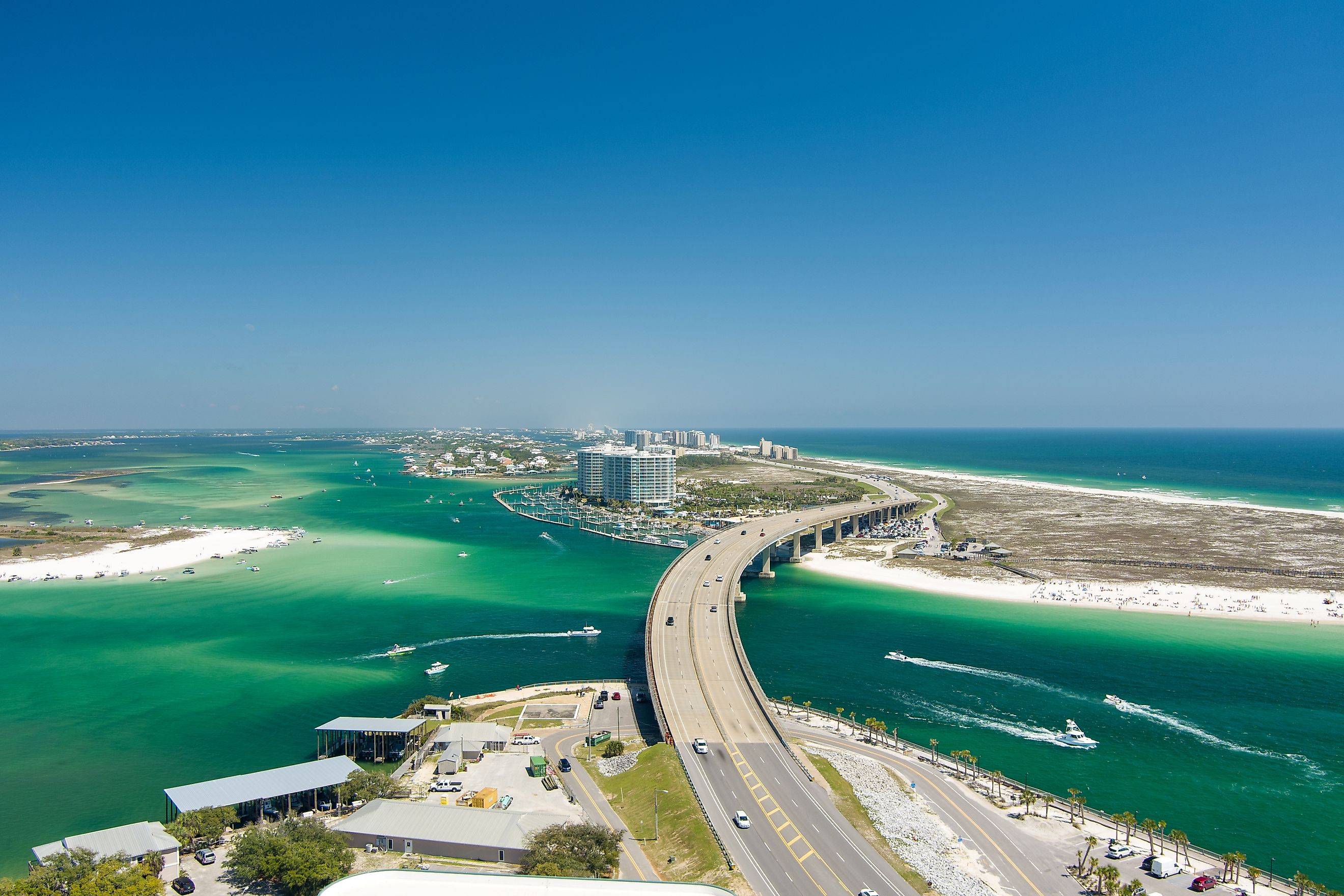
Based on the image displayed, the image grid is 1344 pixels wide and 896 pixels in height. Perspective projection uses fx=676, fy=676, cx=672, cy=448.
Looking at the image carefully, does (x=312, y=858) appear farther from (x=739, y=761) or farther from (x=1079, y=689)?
(x=1079, y=689)

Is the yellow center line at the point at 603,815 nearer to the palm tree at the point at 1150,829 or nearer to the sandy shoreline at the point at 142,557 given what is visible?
the palm tree at the point at 1150,829

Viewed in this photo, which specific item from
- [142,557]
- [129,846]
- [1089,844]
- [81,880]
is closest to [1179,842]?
[1089,844]

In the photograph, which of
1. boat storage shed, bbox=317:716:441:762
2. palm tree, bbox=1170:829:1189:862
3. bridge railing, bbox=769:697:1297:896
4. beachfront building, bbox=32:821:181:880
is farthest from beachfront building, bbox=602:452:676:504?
palm tree, bbox=1170:829:1189:862

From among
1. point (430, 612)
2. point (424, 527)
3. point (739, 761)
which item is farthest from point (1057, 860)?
point (424, 527)

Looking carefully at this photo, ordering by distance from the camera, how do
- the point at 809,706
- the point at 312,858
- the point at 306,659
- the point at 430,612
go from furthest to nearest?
the point at 430,612 < the point at 306,659 < the point at 809,706 < the point at 312,858

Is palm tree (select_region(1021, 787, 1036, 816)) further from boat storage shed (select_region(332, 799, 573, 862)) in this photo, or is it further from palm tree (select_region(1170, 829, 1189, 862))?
boat storage shed (select_region(332, 799, 573, 862))

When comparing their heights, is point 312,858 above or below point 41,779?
above
